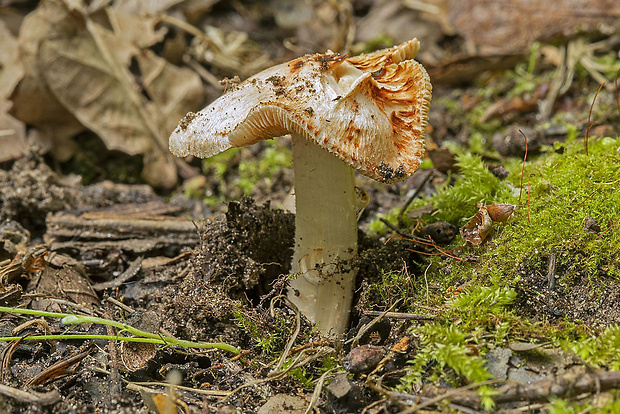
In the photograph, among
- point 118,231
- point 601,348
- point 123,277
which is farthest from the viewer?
A: point 118,231

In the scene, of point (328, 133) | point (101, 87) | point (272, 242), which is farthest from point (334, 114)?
point (101, 87)

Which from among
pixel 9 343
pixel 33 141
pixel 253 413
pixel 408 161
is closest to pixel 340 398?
pixel 253 413

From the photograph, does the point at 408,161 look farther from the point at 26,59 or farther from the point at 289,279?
the point at 26,59

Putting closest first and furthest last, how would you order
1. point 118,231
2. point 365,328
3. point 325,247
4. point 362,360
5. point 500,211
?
point 362,360 → point 365,328 → point 500,211 → point 325,247 → point 118,231

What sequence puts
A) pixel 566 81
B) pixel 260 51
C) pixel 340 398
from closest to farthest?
1. pixel 340 398
2. pixel 566 81
3. pixel 260 51

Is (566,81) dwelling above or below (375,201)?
above

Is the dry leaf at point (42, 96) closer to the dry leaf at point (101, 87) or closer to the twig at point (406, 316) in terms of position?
the dry leaf at point (101, 87)

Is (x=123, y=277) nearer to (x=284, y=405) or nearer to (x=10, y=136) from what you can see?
(x=284, y=405)
